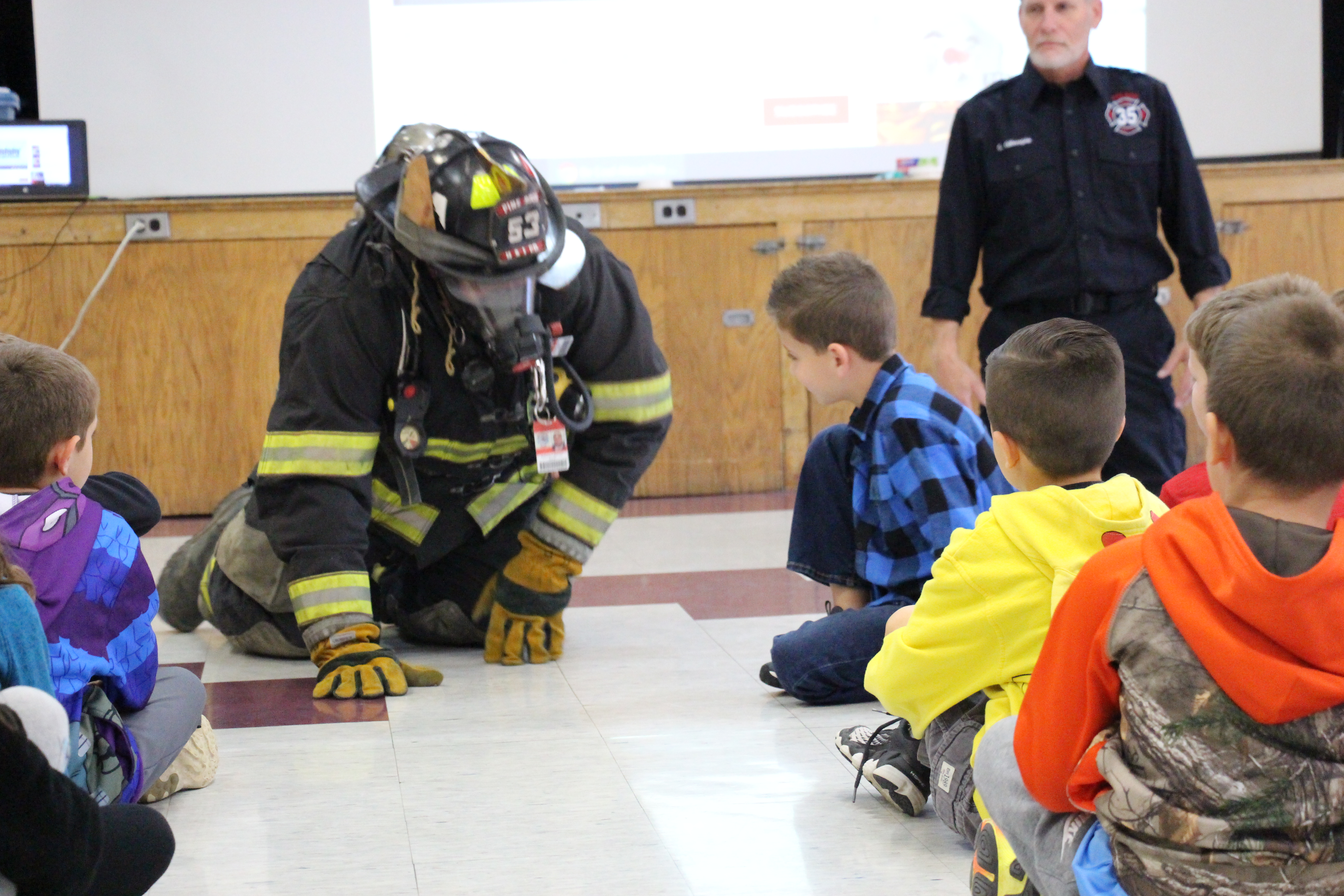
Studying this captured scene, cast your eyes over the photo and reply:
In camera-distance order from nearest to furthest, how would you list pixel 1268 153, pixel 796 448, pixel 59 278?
pixel 59 278 < pixel 796 448 < pixel 1268 153

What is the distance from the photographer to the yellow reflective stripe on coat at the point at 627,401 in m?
2.32

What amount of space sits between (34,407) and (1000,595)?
95 cm

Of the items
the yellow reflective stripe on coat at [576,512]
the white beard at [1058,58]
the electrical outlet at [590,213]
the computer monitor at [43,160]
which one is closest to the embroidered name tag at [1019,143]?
the white beard at [1058,58]

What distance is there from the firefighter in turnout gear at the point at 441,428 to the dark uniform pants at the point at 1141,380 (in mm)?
985

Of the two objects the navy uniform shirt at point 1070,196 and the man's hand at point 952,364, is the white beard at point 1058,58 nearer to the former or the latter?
the navy uniform shirt at point 1070,196

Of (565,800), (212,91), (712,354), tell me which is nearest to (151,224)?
(212,91)

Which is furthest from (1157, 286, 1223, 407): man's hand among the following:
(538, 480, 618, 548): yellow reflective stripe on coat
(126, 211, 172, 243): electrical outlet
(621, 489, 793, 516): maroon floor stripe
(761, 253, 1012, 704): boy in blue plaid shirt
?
(126, 211, 172, 243): electrical outlet

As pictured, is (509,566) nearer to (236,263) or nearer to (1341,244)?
(236,263)

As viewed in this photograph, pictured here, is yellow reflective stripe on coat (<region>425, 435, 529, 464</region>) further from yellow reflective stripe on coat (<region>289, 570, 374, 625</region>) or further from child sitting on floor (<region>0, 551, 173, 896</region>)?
child sitting on floor (<region>0, 551, 173, 896</region>)

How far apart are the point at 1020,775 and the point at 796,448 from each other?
10.6ft

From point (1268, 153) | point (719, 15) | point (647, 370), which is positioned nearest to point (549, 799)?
point (647, 370)

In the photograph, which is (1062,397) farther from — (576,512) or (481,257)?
(576,512)

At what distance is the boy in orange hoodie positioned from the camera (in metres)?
0.90

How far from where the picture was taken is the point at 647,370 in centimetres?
235
